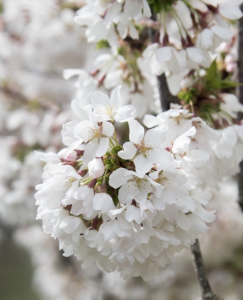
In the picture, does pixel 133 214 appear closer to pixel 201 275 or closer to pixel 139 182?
pixel 139 182

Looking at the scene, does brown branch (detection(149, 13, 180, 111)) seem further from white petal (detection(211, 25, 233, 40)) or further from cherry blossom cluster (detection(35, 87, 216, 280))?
cherry blossom cluster (detection(35, 87, 216, 280))

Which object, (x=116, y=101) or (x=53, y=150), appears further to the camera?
(x=53, y=150)

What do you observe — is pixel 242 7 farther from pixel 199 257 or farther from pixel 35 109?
pixel 35 109

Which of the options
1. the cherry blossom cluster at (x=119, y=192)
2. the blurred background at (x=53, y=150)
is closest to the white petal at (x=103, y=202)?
the cherry blossom cluster at (x=119, y=192)

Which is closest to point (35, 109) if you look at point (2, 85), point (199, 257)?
point (2, 85)

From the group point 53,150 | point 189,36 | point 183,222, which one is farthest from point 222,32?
point 53,150

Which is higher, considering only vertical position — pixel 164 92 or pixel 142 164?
pixel 142 164

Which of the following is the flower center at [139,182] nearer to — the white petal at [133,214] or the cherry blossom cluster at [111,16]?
the white petal at [133,214]

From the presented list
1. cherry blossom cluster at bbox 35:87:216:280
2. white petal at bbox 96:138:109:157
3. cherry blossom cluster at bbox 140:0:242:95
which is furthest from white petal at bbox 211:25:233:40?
white petal at bbox 96:138:109:157
